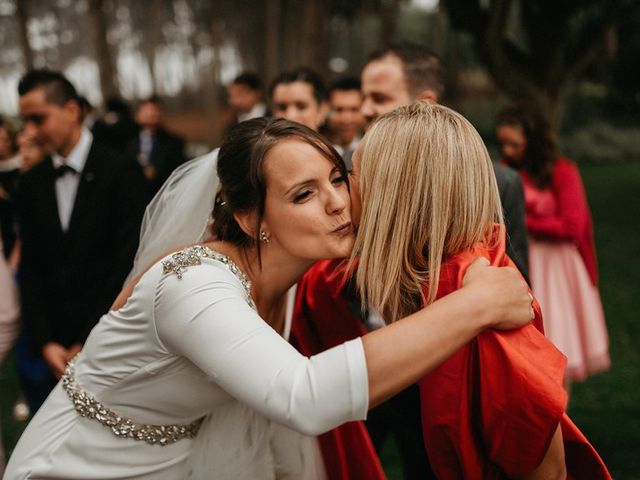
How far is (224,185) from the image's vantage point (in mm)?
2396

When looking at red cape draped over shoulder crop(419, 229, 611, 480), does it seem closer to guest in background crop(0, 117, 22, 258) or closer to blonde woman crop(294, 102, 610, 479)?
A: blonde woman crop(294, 102, 610, 479)

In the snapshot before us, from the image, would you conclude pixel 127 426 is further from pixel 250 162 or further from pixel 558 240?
pixel 558 240

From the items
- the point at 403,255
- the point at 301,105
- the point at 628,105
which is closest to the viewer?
the point at 403,255

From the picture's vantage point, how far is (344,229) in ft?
7.51

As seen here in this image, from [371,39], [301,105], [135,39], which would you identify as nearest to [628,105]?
[371,39]

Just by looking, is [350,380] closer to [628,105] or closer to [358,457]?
[358,457]

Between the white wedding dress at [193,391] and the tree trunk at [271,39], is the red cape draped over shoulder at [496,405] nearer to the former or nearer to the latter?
the white wedding dress at [193,391]

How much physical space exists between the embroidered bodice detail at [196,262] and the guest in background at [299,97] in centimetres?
353

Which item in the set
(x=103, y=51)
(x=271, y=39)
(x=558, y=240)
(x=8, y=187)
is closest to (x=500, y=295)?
(x=558, y=240)

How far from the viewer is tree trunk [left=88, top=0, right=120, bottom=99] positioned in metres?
17.0

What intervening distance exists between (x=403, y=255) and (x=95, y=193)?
7.52 feet

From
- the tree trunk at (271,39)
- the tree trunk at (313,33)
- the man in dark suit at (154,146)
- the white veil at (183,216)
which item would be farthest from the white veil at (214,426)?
the tree trunk at (271,39)

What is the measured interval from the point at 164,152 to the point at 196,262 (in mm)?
8080

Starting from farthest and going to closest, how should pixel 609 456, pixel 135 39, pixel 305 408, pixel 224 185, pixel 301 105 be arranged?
pixel 135 39, pixel 301 105, pixel 609 456, pixel 224 185, pixel 305 408
